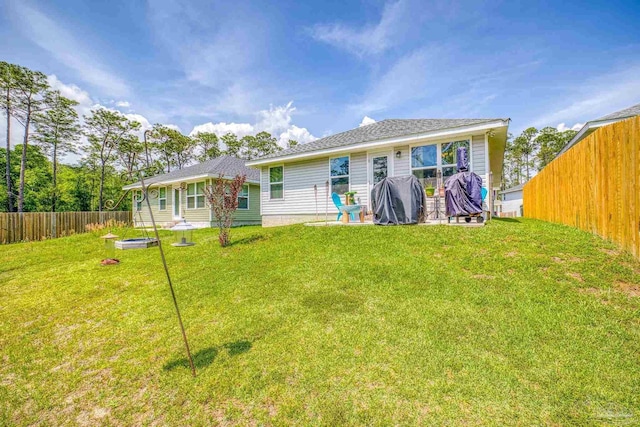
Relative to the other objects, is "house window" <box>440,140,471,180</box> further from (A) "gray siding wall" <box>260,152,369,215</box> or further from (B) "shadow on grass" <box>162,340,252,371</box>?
(B) "shadow on grass" <box>162,340,252,371</box>

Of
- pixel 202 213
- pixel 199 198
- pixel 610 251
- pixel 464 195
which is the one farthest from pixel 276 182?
pixel 610 251

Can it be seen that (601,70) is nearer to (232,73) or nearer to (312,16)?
(312,16)

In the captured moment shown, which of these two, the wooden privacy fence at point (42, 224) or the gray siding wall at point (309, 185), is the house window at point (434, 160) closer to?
the gray siding wall at point (309, 185)

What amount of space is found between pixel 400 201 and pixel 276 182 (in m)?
6.64

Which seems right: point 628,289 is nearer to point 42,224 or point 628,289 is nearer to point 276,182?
point 276,182

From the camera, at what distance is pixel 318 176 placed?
11.0 meters

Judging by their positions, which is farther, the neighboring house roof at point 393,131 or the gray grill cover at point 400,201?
the neighboring house roof at point 393,131

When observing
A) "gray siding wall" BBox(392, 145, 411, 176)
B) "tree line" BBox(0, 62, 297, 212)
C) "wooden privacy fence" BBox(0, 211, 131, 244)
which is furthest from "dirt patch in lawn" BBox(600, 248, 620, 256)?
"wooden privacy fence" BBox(0, 211, 131, 244)

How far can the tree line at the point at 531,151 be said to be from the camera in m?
31.0

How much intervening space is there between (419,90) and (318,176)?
18.1 feet

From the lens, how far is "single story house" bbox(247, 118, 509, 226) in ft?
26.5

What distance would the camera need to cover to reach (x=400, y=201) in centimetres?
715

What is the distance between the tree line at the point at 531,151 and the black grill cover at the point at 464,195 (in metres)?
31.0

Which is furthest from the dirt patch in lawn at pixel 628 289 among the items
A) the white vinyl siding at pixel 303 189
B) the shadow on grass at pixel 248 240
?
the white vinyl siding at pixel 303 189
